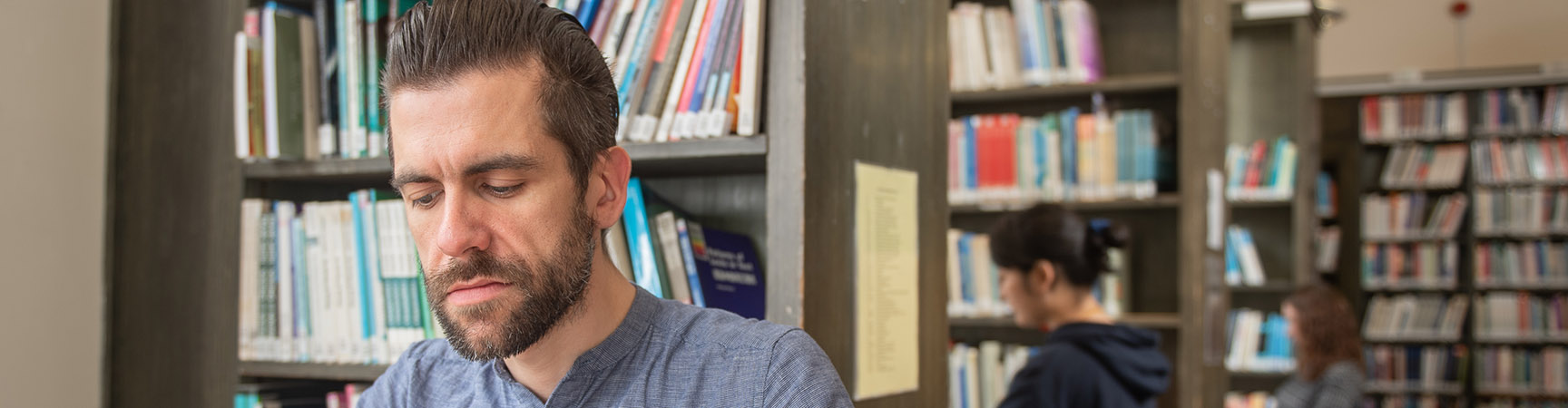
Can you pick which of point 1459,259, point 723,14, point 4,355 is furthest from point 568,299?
point 1459,259

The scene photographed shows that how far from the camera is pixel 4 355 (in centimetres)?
206

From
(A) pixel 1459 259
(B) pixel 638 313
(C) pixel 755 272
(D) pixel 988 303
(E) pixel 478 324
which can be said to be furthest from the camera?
(A) pixel 1459 259

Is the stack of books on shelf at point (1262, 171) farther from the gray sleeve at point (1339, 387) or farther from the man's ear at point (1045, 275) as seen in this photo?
the man's ear at point (1045, 275)

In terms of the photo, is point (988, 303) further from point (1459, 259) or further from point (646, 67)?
point (1459, 259)

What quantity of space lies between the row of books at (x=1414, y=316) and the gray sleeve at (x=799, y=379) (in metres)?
7.26

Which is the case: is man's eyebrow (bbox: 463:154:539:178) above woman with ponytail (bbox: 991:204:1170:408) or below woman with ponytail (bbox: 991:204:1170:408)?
above

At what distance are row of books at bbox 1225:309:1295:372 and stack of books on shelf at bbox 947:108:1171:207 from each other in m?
1.58

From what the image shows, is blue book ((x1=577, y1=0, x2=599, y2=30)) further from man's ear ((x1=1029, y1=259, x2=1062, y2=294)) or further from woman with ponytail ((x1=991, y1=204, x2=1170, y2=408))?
man's ear ((x1=1029, y1=259, x2=1062, y2=294))

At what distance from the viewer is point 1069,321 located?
9.23 ft

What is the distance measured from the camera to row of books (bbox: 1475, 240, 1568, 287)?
22.6ft

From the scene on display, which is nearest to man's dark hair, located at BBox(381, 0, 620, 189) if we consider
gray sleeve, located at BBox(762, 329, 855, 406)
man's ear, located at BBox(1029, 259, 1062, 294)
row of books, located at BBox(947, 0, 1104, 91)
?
gray sleeve, located at BBox(762, 329, 855, 406)

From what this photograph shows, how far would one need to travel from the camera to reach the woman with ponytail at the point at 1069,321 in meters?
2.60

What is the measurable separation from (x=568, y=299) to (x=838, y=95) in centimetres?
67

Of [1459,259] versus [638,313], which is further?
[1459,259]
